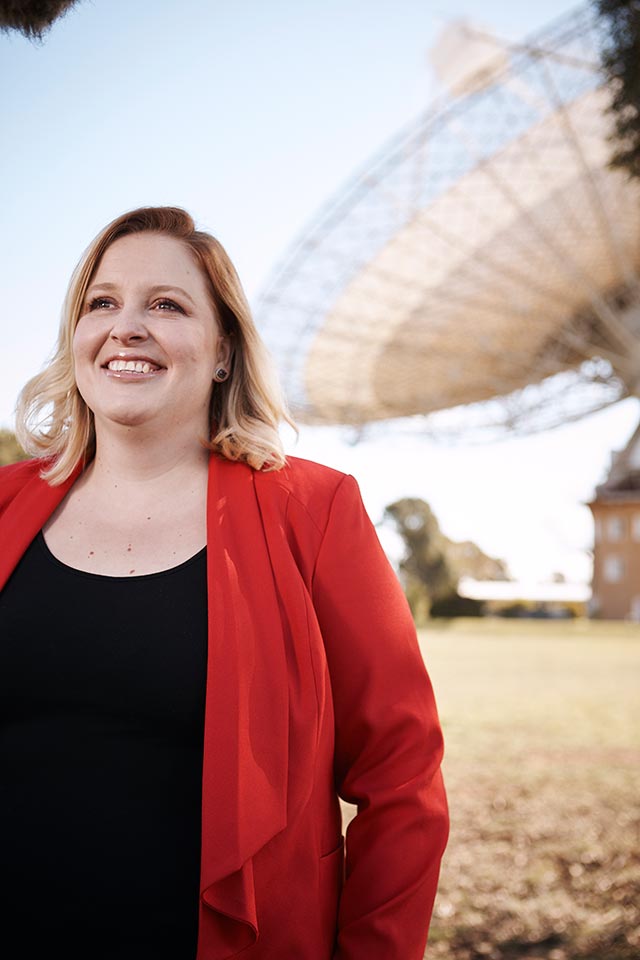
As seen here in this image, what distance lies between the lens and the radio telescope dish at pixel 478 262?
12.0 metres

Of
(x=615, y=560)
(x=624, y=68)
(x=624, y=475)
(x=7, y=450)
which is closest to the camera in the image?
(x=624, y=68)

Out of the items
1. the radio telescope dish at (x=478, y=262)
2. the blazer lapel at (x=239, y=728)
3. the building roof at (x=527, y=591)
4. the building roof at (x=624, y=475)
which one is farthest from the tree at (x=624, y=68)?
the building roof at (x=527, y=591)

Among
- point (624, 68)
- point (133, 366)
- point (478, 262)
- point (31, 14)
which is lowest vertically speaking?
point (133, 366)

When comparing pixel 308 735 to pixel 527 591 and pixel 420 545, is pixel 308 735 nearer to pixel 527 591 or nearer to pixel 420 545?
pixel 420 545

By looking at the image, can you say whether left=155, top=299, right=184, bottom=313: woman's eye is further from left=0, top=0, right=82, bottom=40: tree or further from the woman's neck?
left=0, top=0, right=82, bottom=40: tree

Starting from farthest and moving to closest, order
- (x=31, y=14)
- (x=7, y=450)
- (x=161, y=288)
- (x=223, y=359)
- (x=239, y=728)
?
(x=7, y=450) → (x=223, y=359) → (x=161, y=288) → (x=31, y=14) → (x=239, y=728)

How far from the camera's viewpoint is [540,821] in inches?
250

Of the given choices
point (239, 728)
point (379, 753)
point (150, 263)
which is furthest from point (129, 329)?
point (379, 753)

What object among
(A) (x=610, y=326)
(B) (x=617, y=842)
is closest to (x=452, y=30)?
(A) (x=610, y=326)

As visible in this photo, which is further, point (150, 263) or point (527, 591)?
point (527, 591)

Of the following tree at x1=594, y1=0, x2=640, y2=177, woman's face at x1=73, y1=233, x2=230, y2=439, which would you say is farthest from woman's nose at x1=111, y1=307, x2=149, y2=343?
tree at x1=594, y1=0, x2=640, y2=177

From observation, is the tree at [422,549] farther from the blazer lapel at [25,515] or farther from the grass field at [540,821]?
the blazer lapel at [25,515]

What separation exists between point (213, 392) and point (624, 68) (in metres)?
2.90

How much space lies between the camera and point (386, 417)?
2012 centimetres
